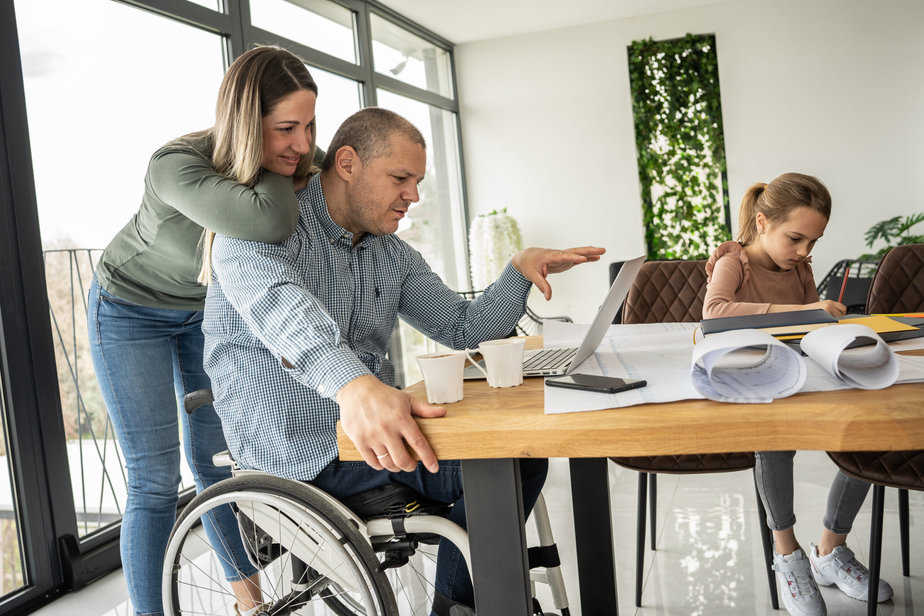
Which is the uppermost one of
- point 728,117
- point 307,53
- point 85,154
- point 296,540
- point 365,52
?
point 365,52

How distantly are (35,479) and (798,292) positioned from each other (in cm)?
233

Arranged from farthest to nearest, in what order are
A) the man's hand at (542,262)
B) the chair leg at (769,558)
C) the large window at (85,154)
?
the large window at (85,154) < the chair leg at (769,558) < the man's hand at (542,262)

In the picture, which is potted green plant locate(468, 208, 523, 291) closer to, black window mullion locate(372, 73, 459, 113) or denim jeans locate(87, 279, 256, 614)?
black window mullion locate(372, 73, 459, 113)

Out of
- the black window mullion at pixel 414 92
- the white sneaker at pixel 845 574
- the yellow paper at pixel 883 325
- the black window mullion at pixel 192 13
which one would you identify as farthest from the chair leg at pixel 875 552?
the black window mullion at pixel 414 92

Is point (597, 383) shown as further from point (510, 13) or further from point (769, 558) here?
point (510, 13)

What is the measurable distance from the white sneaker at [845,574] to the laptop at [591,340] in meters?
1.16

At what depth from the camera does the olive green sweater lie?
1195mm

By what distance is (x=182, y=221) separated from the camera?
161 centimetres

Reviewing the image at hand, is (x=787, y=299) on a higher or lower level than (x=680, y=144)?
lower

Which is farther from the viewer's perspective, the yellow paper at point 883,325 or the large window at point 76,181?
the large window at point 76,181

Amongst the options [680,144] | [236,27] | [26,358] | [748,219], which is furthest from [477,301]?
[680,144]

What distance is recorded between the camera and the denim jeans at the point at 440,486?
112cm

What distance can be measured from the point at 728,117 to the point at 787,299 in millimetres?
4306

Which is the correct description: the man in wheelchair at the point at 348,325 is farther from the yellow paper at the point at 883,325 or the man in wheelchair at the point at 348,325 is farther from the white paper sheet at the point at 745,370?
the yellow paper at the point at 883,325
